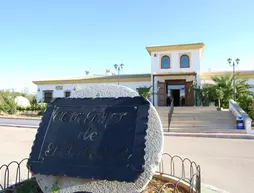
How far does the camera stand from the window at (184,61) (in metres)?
21.9

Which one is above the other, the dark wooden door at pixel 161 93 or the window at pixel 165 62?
the window at pixel 165 62

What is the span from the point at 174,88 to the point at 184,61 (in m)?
3.00

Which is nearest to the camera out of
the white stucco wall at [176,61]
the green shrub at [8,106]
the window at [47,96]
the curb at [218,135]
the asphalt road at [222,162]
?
the asphalt road at [222,162]

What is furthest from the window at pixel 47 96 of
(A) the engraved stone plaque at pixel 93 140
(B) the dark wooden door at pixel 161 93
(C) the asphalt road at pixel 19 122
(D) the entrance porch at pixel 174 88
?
(A) the engraved stone plaque at pixel 93 140

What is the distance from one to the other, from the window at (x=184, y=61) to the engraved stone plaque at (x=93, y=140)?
64.6ft

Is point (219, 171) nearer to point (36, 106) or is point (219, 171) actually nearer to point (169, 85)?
point (169, 85)

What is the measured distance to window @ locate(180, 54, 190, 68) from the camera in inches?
861

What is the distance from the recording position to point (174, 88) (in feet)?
77.1

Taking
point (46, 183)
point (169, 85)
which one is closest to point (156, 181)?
point (46, 183)

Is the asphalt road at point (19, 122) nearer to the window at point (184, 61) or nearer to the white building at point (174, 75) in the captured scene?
the white building at point (174, 75)

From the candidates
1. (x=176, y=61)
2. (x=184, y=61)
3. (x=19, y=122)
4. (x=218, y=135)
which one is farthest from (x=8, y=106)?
(x=218, y=135)

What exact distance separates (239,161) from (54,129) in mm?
5842

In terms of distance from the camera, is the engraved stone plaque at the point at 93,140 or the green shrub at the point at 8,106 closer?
the engraved stone plaque at the point at 93,140

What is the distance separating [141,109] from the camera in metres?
3.08
